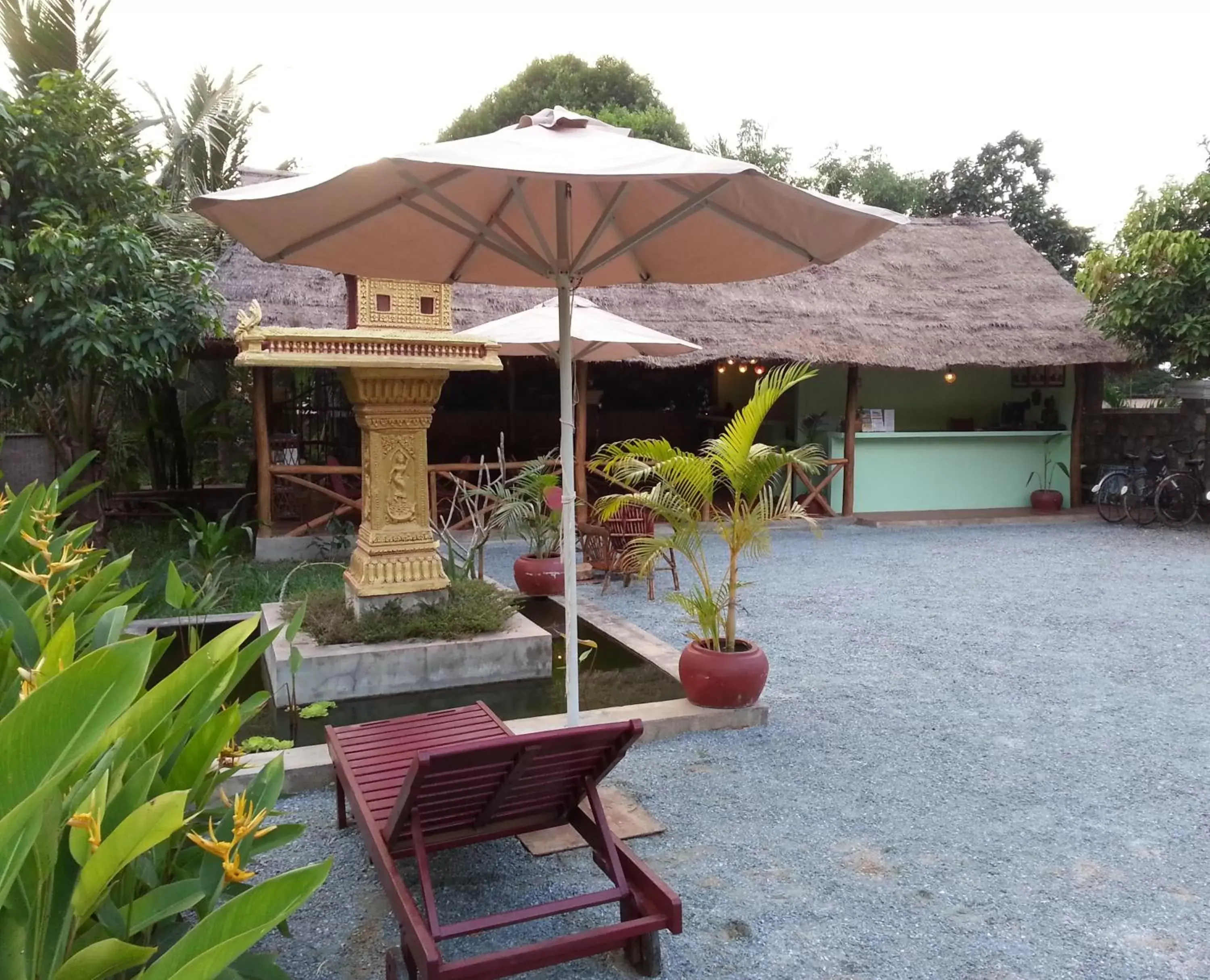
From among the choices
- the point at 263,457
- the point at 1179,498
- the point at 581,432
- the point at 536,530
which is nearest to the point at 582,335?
the point at 536,530

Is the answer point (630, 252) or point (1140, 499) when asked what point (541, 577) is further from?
point (1140, 499)

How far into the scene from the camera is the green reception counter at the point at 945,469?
34.3 ft

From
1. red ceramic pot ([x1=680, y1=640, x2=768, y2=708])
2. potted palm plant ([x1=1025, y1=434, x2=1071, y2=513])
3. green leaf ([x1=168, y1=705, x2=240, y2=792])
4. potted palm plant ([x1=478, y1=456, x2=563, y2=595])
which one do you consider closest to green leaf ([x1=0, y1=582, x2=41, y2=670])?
green leaf ([x1=168, y1=705, x2=240, y2=792])

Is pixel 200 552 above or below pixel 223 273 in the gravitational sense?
below

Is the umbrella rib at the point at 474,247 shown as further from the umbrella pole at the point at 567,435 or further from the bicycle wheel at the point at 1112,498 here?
the bicycle wheel at the point at 1112,498

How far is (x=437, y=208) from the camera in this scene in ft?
11.6

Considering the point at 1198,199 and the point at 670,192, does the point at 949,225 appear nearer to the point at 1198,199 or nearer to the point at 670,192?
the point at 1198,199

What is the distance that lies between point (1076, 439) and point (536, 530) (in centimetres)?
797

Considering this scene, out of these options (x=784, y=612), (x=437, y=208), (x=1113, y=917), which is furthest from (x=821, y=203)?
(x=784, y=612)

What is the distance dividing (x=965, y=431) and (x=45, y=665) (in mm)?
11534

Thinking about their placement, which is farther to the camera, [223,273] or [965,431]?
[965,431]

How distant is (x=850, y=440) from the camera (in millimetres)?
10156

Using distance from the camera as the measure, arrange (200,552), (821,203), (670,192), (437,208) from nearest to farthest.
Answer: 1. (821,203)
2. (670,192)
3. (437,208)
4. (200,552)

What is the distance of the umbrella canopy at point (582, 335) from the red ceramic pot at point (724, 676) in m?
3.15
